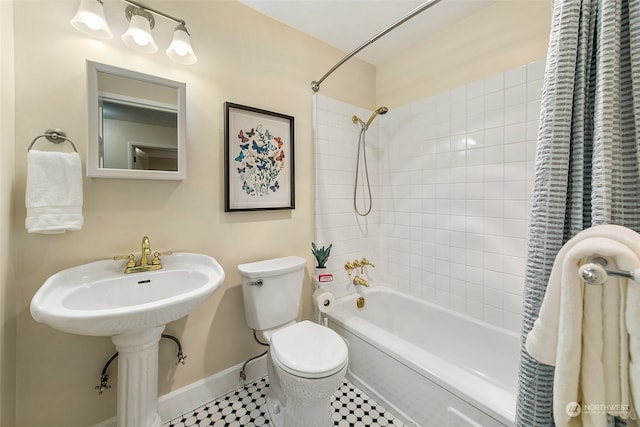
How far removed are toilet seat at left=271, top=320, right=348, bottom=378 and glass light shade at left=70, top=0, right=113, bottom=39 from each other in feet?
5.34

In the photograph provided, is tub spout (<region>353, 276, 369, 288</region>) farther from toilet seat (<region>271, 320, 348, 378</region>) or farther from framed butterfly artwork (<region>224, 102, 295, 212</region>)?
framed butterfly artwork (<region>224, 102, 295, 212</region>)

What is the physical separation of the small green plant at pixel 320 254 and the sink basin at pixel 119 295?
0.77 metres

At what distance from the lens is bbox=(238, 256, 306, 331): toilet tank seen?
143 cm

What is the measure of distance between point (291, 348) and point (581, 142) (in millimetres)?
1300

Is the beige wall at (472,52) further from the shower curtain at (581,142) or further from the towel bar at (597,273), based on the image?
the towel bar at (597,273)

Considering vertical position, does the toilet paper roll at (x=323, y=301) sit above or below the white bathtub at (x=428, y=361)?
above

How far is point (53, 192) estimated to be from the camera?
0.98 m

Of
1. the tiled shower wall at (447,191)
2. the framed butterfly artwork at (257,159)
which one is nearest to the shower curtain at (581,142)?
the tiled shower wall at (447,191)

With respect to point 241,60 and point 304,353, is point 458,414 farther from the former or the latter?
point 241,60

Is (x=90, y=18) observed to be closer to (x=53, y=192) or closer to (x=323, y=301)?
(x=53, y=192)

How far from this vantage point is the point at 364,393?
155 centimetres

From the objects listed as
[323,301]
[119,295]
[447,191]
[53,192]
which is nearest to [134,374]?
[119,295]

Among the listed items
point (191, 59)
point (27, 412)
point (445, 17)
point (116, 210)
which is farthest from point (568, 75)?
point (27, 412)

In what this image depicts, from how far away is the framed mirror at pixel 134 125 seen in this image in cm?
110
